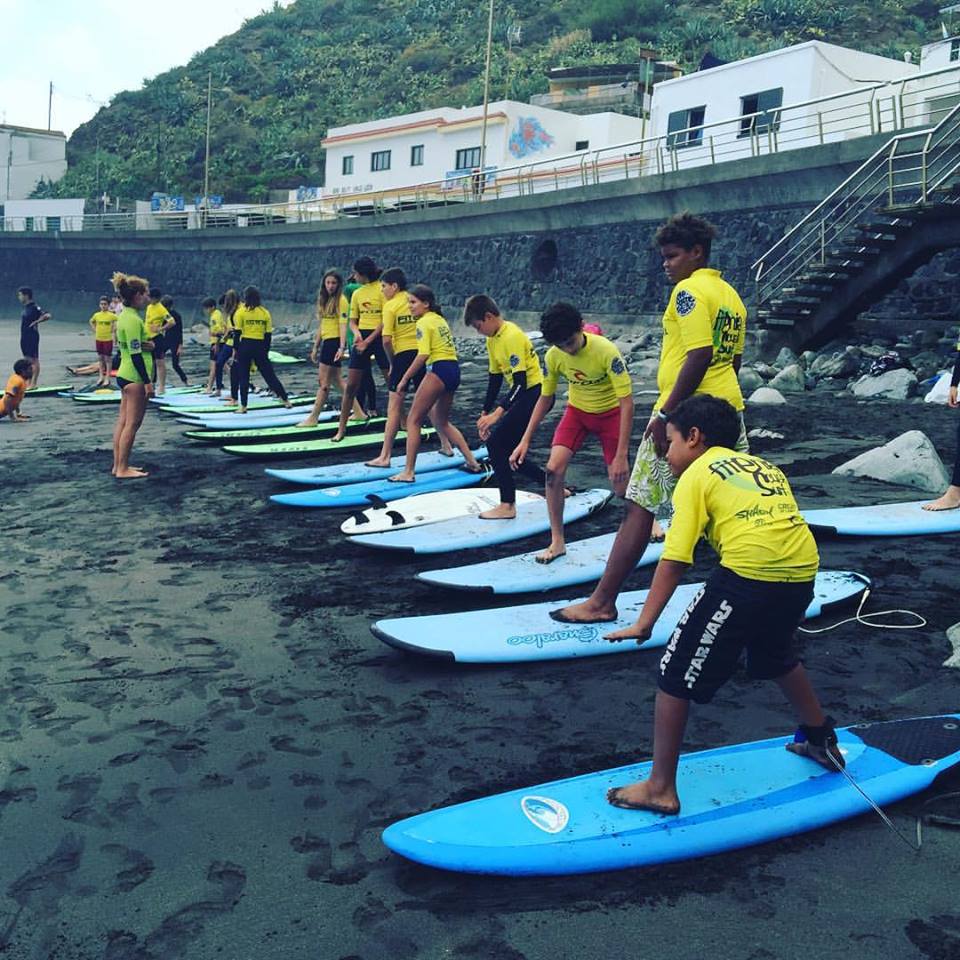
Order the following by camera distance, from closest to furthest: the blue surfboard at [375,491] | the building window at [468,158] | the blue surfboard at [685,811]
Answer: the blue surfboard at [685,811] < the blue surfboard at [375,491] < the building window at [468,158]

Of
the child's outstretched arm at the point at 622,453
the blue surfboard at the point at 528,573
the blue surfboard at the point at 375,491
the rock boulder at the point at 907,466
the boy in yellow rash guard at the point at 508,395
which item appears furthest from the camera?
the blue surfboard at the point at 375,491

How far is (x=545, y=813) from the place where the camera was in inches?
128

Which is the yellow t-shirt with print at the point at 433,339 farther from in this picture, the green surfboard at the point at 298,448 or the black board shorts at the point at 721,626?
the black board shorts at the point at 721,626

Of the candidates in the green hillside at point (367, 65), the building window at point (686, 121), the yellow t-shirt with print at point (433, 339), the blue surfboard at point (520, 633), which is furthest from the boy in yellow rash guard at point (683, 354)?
the green hillside at point (367, 65)

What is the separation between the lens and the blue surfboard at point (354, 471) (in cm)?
933

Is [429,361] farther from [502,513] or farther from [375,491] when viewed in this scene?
[502,513]

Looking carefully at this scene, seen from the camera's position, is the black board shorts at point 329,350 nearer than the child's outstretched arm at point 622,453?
No

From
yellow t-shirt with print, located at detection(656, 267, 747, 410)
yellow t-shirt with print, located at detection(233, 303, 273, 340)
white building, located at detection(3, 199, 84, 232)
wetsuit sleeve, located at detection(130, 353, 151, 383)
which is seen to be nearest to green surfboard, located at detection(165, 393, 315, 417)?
yellow t-shirt with print, located at detection(233, 303, 273, 340)

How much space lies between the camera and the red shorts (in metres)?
5.87

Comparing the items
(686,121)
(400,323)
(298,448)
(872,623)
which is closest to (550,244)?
(686,121)

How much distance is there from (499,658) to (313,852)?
5.80 feet

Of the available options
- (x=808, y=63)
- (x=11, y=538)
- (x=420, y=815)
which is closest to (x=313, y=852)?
(x=420, y=815)

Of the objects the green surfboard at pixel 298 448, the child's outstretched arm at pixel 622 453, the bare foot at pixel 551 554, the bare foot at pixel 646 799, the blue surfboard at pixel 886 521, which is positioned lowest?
the bare foot at pixel 646 799

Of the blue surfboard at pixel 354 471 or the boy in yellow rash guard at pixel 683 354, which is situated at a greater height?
the boy in yellow rash guard at pixel 683 354
